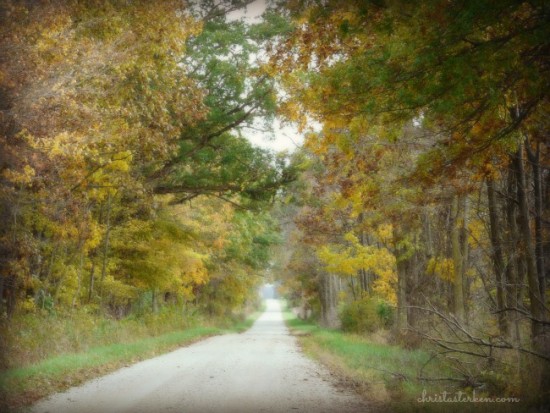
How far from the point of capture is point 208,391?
28.6ft

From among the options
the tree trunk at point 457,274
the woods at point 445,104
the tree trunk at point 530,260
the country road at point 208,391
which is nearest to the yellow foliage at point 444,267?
the tree trunk at point 457,274

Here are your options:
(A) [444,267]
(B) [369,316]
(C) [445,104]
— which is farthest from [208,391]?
(B) [369,316]

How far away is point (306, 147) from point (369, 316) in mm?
14305

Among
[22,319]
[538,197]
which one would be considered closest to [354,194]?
[538,197]

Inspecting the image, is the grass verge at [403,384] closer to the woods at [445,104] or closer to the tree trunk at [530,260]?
the woods at [445,104]

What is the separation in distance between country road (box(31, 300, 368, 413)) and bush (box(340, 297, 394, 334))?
8.49m

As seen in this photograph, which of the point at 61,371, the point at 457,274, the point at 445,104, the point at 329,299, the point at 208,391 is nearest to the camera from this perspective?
the point at 445,104

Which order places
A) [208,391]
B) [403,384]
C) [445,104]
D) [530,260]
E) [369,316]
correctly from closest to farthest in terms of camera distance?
1. [445,104]
2. [530,260]
3. [403,384]
4. [208,391]
5. [369,316]

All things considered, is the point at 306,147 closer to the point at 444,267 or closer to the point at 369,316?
the point at 444,267

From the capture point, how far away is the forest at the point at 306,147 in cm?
591

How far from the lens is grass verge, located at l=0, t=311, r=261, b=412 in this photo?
25.2 feet

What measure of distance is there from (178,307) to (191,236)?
1131 cm

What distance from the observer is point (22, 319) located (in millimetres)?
12805

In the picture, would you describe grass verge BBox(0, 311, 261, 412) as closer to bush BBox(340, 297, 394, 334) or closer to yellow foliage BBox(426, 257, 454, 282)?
yellow foliage BBox(426, 257, 454, 282)
